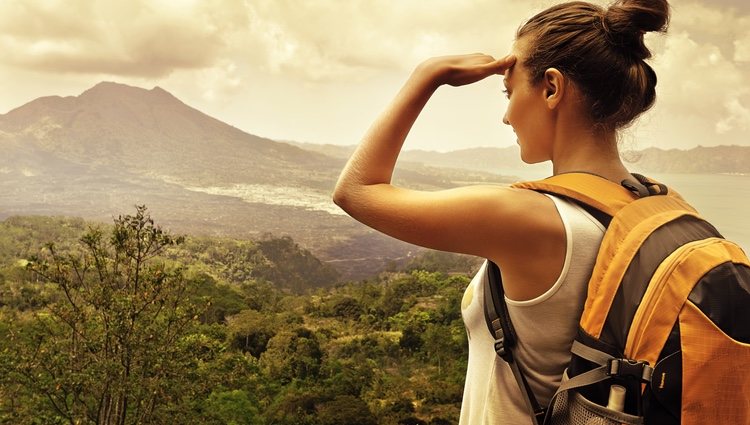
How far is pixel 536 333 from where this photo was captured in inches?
21.8

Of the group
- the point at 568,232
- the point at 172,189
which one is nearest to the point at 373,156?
the point at 568,232

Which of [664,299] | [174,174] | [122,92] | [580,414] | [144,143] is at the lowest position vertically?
[580,414]

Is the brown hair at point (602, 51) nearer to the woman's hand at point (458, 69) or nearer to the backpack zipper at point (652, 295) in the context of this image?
the woman's hand at point (458, 69)

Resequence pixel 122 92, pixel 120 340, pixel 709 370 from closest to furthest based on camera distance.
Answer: pixel 709 370, pixel 120 340, pixel 122 92

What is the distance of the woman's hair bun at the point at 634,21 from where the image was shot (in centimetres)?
57

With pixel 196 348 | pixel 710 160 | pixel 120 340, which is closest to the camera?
pixel 120 340

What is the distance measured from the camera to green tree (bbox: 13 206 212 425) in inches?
283

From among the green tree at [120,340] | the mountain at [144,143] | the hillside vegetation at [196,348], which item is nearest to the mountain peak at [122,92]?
the mountain at [144,143]

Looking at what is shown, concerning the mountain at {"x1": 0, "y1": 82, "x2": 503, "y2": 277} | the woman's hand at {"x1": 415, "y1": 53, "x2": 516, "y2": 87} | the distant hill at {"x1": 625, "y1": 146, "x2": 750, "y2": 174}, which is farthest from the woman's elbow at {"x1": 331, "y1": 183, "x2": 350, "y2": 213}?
the mountain at {"x1": 0, "y1": 82, "x2": 503, "y2": 277}

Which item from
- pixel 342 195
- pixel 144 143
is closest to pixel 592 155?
pixel 342 195

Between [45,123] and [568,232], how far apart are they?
187 meters

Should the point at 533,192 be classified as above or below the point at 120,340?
above

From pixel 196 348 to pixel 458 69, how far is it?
28.2ft

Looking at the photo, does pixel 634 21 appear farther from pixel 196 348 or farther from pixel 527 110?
pixel 196 348
